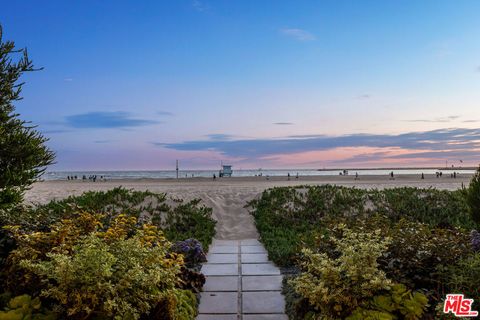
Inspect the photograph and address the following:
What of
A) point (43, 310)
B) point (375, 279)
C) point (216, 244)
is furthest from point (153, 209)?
point (375, 279)

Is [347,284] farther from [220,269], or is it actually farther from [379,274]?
[220,269]

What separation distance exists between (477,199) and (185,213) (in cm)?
810

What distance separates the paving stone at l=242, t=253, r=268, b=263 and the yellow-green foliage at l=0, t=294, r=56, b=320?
4.87 m

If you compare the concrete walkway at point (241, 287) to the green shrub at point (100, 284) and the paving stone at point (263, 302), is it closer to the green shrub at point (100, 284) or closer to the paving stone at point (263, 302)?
the paving stone at point (263, 302)

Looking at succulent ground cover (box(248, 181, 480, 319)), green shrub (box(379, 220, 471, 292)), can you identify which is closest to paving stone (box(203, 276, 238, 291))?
succulent ground cover (box(248, 181, 480, 319))

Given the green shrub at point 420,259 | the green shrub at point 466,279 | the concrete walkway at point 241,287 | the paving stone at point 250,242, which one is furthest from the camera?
the paving stone at point 250,242

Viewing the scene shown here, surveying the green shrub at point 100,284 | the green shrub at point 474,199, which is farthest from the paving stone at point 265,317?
the green shrub at point 474,199

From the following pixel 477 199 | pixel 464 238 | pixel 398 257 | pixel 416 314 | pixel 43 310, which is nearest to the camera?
pixel 416 314

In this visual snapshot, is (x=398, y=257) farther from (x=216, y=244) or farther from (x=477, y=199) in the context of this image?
(x=216, y=244)

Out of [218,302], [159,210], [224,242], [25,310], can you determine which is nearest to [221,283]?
[218,302]

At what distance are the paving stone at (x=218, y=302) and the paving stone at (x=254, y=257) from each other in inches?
87.4

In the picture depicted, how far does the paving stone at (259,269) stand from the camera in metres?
7.81

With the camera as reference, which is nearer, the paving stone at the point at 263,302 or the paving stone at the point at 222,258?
the paving stone at the point at 263,302

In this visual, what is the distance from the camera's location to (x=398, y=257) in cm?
581
